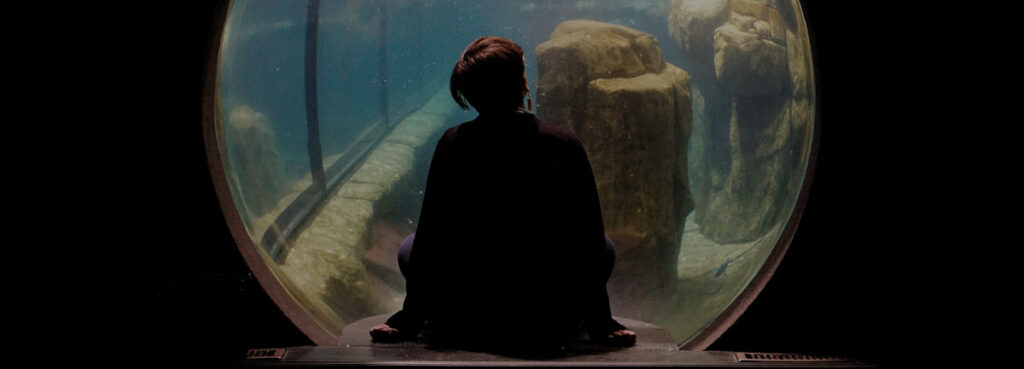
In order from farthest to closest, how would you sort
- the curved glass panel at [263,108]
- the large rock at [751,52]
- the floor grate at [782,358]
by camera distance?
the large rock at [751,52] < the curved glass panel at [263,108] < the floor grate at [782,358]

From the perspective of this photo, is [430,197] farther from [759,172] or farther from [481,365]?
[759,172]

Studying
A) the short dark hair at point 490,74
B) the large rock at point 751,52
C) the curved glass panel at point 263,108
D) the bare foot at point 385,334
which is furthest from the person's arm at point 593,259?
the large rock at point 751,52

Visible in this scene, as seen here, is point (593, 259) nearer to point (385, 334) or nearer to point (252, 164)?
point (385, 334)

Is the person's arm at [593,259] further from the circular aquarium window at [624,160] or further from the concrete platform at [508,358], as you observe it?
the circular aquarium window at [624,160]

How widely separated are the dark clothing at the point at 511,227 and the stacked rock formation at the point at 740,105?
3.29m

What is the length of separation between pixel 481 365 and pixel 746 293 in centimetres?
109

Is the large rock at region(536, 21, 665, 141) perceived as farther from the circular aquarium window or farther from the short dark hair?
the short dark hair

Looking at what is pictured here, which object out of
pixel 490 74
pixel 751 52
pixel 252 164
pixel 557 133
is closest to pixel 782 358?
pixel 557 133

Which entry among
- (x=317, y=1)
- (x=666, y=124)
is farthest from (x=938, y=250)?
(x=317, y=1)

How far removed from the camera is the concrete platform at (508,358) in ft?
4.95

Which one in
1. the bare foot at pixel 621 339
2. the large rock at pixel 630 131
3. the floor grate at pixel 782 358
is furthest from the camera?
the large rock at pixel 630 131

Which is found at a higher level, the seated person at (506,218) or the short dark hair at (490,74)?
the short dark hair at (490,74)

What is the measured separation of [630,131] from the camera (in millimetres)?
4930

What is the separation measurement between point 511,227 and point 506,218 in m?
0.03
